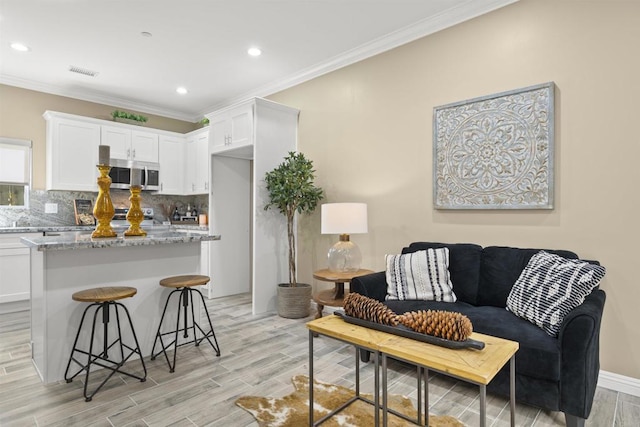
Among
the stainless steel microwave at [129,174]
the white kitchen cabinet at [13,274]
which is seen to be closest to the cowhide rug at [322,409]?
the white kitchen cabinet at [13,274]

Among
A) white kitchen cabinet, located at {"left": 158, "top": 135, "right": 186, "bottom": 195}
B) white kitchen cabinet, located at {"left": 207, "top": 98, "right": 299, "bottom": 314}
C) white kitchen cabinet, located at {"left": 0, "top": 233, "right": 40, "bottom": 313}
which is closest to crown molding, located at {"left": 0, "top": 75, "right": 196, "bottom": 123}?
white kitchen cabinet, located at {"left": 158, "top": 135, "right": 186, "bottom": 195}

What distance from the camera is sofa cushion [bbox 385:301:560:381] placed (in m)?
1.98

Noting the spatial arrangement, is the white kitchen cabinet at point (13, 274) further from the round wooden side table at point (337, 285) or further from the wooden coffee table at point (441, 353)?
the wooden coffee table at point (441, 353)

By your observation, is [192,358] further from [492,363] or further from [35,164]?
[35,164]

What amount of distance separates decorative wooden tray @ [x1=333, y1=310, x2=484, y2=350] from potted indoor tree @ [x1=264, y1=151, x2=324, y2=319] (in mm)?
2193

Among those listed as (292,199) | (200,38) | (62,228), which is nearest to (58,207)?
(62,228)

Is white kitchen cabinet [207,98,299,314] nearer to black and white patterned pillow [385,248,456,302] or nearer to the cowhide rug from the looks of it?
black and white patterned pillow [385,248,456,302]

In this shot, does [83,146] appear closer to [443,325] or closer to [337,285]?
[337,285]

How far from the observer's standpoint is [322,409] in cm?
212

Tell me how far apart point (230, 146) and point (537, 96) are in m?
3.39

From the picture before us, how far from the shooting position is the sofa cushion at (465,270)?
2.82m

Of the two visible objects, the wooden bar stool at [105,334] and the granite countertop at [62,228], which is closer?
the wooden bar stool at [105,334]

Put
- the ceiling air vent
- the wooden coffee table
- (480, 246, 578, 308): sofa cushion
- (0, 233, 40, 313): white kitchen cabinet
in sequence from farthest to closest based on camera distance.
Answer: the ceiling air vent < (0, 233, 40, 313): white kitchen cabinet < (480, 246, 578, 308): sofa cushion < the wooden coffee table

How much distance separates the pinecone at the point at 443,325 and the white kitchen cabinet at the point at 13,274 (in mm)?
4783
